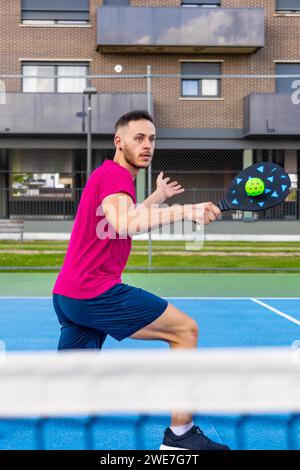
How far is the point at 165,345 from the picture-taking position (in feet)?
22.9

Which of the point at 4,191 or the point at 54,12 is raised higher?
the point at 54,12

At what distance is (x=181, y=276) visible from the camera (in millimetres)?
13531

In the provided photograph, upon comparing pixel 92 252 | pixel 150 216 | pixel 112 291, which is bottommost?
pixel 112 291

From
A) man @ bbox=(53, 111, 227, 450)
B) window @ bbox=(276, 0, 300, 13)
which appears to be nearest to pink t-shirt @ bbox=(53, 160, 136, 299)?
man @ bbox=(53, 111, 227, 450)

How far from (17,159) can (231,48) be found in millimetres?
8765

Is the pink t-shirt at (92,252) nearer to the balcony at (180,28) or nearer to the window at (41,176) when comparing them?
the balcony at (180,28)

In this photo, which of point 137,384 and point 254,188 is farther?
point 254,188

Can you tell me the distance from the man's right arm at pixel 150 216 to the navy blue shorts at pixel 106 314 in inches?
18.8

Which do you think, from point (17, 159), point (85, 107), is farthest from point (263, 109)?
point (17, 159)

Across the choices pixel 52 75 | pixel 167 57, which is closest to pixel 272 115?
pixel 167 57

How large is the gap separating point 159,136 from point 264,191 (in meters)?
20.8

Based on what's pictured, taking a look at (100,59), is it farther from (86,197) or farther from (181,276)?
(86,197)

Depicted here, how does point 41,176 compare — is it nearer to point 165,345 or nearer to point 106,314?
point 165,345

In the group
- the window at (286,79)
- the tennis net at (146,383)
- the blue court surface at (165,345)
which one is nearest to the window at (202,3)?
the window at (286,79)
